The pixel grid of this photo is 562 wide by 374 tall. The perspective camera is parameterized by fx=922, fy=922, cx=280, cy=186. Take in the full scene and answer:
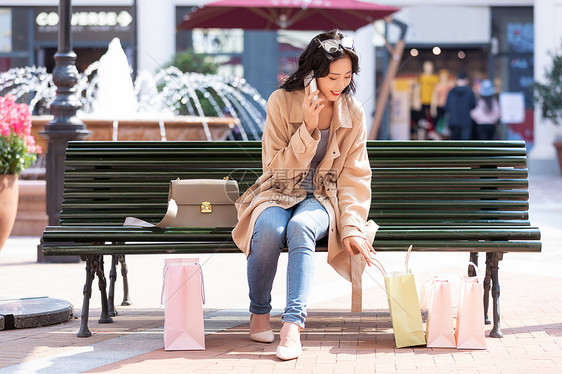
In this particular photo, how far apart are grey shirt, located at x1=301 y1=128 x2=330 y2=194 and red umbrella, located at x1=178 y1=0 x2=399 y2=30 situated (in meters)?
8.76

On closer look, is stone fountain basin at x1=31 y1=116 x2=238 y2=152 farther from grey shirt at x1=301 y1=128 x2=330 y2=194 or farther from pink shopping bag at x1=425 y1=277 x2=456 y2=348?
pink shopping bag at x1=425 y1=277 x2=456 y2=348

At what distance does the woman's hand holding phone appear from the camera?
4.43 m

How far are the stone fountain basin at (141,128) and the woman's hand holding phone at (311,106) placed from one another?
5681 mm

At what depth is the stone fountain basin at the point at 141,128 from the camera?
9.91 meters

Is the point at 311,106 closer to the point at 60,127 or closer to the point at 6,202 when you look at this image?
the point at 6,202

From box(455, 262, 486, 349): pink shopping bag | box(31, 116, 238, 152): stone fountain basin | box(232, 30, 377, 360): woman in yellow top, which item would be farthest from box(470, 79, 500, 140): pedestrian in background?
box(455, 262, 486, 349): pink shopping bag

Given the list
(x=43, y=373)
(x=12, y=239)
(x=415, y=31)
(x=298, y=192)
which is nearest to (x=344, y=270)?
(x=298, y=192)

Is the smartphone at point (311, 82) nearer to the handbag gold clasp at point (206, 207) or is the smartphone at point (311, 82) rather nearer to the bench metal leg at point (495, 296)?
the handbag gold clasp at point (206, 207)

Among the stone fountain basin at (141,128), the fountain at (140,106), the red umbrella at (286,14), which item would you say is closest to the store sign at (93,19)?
the fountain at (140,106)

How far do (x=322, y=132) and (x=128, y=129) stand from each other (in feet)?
19.0

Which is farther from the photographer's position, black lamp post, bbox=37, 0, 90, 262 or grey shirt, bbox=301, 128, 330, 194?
black lamp post, bbox=37, 0, 90, 262

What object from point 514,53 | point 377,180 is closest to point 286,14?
point 514,53

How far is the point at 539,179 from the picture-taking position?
18.6 metres

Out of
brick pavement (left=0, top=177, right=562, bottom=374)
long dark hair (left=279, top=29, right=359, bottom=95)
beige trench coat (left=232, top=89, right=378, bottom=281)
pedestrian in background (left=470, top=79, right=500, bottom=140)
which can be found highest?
pedestrian in background (left=470, top=79, right=500, bottom=140)
